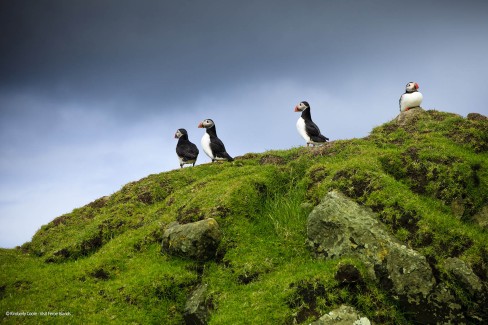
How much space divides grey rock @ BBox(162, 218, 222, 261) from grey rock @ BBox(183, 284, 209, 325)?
4.23ft

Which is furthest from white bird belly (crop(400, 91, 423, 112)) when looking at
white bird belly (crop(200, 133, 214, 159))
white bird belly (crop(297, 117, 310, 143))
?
white bird belly (crop(200, 133, 214, 159))

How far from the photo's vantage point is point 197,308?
12672 mm

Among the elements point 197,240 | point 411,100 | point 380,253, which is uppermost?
point 411,100

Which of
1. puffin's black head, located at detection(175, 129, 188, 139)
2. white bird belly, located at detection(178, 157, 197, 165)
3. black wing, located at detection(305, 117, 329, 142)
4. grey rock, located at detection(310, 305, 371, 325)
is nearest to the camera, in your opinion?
grey rock, located at detection(310, 305, 371, 325)

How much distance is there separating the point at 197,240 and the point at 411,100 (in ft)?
56.1

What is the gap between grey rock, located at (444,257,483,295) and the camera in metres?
11.5

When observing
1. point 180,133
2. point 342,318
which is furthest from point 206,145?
point 342,318

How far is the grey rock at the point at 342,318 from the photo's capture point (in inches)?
414

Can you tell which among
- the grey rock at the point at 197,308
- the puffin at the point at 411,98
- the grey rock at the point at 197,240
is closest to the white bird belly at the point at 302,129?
the puffin at the point at 411,98

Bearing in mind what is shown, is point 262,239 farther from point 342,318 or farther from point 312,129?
point 312,129

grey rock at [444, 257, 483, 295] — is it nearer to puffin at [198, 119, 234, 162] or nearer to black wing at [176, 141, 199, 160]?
puffin at [198, 119, 234, 162]

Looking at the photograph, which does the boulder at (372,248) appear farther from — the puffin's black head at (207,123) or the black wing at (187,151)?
the puffin's black head at (207,123)

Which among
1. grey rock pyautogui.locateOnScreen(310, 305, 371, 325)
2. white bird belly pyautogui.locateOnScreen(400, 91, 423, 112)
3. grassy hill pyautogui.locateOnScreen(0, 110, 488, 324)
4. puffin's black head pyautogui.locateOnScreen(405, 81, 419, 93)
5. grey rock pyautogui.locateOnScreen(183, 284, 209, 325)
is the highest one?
puffin's black head pyautogui.locateOnScreen(405, 81, 419, 93)

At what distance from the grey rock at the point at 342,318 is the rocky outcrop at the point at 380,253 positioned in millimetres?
1557
